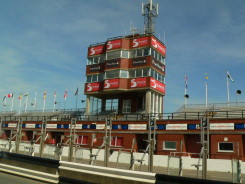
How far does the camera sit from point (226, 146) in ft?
89.2

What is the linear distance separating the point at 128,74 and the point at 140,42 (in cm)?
528

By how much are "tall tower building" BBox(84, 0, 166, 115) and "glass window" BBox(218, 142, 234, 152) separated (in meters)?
13.5

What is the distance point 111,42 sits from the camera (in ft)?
144

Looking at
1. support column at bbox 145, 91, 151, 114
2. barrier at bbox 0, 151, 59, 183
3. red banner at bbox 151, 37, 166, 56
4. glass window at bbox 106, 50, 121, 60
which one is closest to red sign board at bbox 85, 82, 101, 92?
glass window at bbox 106, 50, 121, 60

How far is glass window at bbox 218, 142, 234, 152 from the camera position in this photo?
26.9 metres

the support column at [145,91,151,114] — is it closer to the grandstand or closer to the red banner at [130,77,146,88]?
the red banner at [130,77,146,88]

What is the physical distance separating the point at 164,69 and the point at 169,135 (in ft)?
51.7

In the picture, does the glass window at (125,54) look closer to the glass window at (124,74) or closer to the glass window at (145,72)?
the glass window at (124,74)

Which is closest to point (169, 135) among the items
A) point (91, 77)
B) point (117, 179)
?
point (91, 77)

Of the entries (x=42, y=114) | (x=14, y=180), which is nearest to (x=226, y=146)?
(x=14, y=180)

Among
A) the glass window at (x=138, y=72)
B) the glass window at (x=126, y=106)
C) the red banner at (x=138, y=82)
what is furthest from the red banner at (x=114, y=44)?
the glass window at (x=126, y=106)

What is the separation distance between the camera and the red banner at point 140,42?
4112 centimetres

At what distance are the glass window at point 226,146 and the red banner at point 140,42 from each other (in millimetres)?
19541

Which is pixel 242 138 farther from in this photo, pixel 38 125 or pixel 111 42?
pixel 38 125
